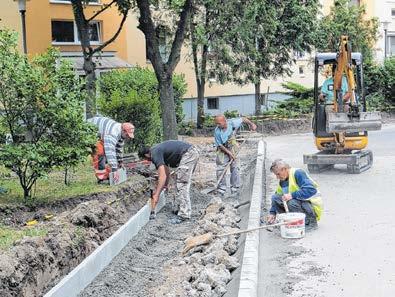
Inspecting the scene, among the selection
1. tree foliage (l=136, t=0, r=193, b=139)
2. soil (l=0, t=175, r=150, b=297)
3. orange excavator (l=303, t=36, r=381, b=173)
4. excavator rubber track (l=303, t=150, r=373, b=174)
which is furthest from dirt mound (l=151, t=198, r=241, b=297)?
tree foliage (l=136, t=0, r=193, b=139)

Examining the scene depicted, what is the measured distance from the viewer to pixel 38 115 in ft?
31.2

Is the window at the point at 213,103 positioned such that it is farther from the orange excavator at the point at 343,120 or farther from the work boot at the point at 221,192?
the work boot at the point at 221,192

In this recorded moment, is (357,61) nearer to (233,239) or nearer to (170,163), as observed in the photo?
(170,163)

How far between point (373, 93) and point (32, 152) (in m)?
26.6

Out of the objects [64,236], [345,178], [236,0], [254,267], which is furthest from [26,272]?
[236,0]

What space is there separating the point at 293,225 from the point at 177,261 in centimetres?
173

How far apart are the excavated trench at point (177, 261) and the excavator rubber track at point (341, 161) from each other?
4124 millimetres

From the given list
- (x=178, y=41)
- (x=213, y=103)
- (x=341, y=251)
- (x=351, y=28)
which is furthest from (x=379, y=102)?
(x=341, y=251)

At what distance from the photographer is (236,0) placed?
818 inches

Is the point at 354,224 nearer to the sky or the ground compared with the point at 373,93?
nearer to the ground

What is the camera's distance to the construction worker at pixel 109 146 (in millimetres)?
10891

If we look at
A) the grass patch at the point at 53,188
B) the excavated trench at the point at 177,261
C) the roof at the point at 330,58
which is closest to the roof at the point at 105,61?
the roof at the point at 330,58

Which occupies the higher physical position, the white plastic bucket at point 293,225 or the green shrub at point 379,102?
the green shrub at point 379,102

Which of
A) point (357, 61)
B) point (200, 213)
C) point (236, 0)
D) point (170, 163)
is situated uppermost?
point (236, 0)
